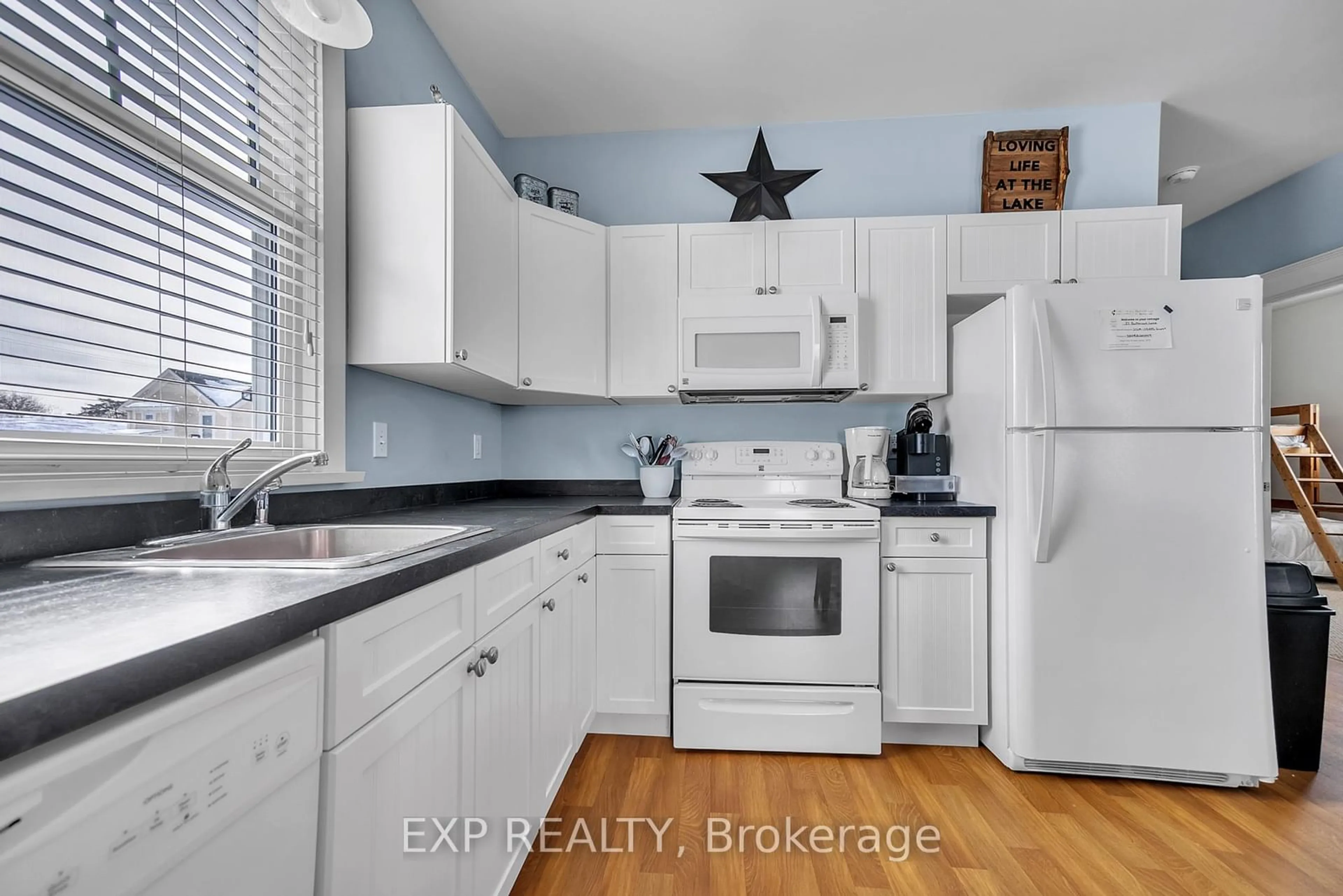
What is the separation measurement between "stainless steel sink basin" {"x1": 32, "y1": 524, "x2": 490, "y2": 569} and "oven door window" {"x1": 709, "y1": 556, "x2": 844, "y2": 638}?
39.7 inches

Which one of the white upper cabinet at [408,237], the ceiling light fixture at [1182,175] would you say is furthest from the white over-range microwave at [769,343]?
the ceiling light fixture at [1182,175]

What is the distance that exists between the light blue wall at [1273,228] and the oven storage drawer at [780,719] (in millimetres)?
2807

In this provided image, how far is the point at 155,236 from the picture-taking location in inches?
44.7

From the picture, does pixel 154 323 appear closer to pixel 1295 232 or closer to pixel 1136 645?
pixel 1136 645

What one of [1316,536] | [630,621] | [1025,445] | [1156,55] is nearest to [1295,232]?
[1156,55]

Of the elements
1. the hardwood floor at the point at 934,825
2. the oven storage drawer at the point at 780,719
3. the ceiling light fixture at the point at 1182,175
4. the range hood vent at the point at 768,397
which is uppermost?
the ceiling light fixture at the point at 1182,175

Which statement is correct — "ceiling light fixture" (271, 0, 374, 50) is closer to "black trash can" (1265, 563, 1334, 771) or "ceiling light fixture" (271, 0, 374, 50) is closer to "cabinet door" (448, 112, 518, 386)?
"cabinet door" (448, 112, 518, 386)

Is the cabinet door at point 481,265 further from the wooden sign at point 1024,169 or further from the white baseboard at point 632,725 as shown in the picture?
the wooden sign at point 1024,169

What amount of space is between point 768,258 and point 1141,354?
134 cm

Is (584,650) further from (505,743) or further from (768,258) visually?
(768,258)

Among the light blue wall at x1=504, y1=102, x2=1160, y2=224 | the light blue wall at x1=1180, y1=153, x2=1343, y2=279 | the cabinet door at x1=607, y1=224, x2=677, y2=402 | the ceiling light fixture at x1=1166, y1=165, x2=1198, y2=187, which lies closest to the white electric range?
the cabinet door at x1=607, y1=224, x2=677, y2=402

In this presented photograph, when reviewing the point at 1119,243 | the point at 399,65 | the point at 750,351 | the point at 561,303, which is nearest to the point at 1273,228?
the point at 1119,243

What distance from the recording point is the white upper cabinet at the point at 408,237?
1.57 m

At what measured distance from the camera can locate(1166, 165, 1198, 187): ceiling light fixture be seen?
10.1 feet
